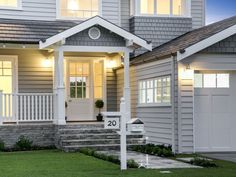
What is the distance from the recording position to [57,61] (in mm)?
17141

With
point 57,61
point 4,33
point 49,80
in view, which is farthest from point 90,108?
point 4,33

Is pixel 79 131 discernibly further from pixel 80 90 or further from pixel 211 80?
pixel 211 80

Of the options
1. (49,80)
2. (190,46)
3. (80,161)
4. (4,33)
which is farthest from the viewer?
(49,80)

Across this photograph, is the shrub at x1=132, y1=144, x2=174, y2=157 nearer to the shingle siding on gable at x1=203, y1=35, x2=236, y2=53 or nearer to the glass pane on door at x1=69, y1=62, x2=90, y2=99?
the shingle siding on gable at x1=203, y1=35, x2=236, y2=53

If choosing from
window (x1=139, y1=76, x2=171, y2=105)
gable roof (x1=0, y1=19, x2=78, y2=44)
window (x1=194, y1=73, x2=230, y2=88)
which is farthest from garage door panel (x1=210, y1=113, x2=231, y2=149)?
gable roof (x1=0, y1=19, x2=78, y2=44)

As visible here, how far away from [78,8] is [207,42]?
672cm

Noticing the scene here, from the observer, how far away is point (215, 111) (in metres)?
15.7

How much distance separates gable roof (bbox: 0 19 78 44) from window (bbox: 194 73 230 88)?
18.5 feet

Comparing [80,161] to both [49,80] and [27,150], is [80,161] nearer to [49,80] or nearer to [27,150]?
[27,150]

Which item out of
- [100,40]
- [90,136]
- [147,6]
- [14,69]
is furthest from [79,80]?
[147,6]

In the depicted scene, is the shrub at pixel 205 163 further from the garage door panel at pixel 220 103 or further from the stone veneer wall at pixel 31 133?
the stone veneer wall at pixel 31 133

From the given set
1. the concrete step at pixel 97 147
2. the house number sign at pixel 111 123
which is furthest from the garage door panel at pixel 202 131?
the house number sign at pixel 111 123

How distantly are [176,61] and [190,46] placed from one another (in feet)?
2.20

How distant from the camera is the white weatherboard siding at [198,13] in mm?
21078
